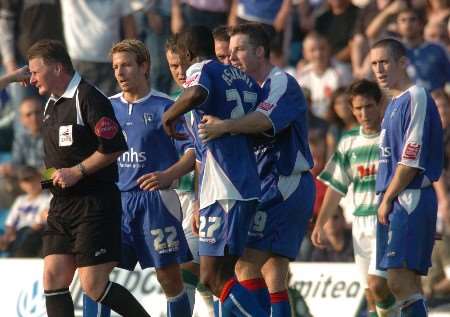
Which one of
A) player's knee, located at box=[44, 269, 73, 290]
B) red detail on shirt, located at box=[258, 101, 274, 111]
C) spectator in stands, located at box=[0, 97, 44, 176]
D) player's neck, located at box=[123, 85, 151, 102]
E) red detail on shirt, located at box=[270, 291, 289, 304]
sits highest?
player's neck, located at box=[123, 85, 151, 102]

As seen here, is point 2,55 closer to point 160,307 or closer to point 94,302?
point 160,307

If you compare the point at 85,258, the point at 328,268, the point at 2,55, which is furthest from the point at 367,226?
the point at 2,55

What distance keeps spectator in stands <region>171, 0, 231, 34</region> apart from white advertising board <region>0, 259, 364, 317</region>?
14.3ft

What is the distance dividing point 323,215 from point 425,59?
4119mm

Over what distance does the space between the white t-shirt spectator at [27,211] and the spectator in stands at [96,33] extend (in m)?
1.61

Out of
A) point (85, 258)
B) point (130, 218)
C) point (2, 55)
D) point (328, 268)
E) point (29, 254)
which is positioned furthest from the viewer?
point (2, 55)

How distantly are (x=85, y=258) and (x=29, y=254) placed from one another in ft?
16.7

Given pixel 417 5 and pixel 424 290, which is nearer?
pixel 424 290

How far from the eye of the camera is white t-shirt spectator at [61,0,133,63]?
15844 mm

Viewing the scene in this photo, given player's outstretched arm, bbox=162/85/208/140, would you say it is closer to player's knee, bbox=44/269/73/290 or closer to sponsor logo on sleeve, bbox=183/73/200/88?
sponsor logo on sleeve, bbox=183/73/200/88

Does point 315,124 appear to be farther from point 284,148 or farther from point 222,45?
point 284,148

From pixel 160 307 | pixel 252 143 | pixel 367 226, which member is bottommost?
pixel 160 307

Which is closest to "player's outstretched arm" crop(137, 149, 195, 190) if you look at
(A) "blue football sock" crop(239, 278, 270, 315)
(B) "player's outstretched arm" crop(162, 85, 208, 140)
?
(A) "blue football sock" crop(239, 278, 270, 315)

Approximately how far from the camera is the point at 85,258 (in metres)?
9.38
